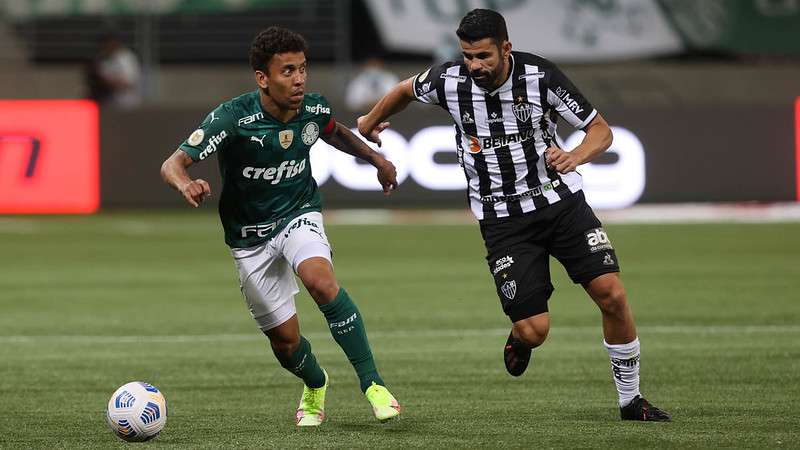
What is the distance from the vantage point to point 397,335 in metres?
10.1

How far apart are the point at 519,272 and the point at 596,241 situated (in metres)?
0.42

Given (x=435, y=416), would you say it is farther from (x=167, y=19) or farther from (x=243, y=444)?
(x=167, y=19)

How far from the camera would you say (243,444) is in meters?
6.16

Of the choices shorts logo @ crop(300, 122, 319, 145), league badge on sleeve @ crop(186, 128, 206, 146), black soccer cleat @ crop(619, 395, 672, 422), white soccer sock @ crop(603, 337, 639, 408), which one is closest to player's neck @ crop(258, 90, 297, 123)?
shorts logo @ crop(300, 122, 319, 145)

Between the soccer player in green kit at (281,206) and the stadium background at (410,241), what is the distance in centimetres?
34

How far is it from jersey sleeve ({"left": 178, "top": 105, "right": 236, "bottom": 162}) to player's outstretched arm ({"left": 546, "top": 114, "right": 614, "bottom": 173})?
151 centimetres

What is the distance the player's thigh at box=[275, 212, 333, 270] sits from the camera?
6652 mm

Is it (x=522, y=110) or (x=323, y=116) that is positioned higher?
(x=522, y=110)

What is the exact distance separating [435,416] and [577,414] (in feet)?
2.26

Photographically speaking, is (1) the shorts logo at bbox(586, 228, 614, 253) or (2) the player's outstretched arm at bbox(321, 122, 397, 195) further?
(2) the player's outstretched arm at bbox(321, 122, 397, 195)

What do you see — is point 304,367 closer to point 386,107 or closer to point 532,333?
point 532,333

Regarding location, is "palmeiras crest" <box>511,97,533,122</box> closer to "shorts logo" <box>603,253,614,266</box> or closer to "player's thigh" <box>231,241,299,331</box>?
"shorts logo" <box>603,253,614,266</box>

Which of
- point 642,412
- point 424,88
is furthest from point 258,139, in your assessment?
point 642,412

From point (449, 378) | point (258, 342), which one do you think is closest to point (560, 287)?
point (258, 342)
